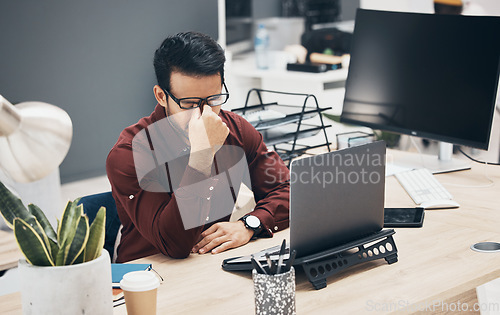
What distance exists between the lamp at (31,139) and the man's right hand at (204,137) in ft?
2.36

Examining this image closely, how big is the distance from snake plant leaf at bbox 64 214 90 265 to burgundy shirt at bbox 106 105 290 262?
45 centimetres

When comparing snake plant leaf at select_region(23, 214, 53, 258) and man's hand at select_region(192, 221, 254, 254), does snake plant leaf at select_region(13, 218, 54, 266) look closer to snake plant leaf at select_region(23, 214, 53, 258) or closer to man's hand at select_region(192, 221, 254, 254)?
snake plant leaf at select_region(23, 214, 53, 258)

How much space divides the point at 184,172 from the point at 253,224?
22 centimetres

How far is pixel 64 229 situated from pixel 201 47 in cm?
78

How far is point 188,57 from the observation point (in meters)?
1.62

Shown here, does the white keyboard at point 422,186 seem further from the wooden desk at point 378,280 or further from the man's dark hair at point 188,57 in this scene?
the man's dark hair at point 188,57

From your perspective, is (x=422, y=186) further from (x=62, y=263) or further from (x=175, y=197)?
(x=62, y=263)

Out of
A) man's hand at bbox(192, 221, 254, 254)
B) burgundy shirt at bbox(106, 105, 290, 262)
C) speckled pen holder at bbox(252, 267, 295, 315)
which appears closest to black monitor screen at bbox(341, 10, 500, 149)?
burgundy shirt at bbox(106, 105, 290, 262)

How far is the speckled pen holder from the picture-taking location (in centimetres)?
106

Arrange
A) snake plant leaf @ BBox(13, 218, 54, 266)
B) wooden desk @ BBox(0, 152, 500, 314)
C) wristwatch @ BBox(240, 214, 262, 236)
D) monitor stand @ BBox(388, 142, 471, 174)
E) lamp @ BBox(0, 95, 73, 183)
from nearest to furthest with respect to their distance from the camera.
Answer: lamp @ BBox(0, 95, 73, 183) → snake plant leaf @ BBox(13, 218, 54, 266) → wooden desk @ BBox(0, 152, 500, 314) → wristwatch @ BBox(240, 214, 262, 236) → monitor stand @ BBox(388, 142, 471, 174)

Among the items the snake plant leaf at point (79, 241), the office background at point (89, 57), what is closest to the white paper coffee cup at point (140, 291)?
the snake plant leaf at point (79, 241)

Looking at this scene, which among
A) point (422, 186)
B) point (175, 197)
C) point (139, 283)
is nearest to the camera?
point (139, 283)

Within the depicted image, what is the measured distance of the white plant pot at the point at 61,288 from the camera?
38.0 inches

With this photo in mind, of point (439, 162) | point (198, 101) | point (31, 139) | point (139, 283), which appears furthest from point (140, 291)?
point (439, 162)
